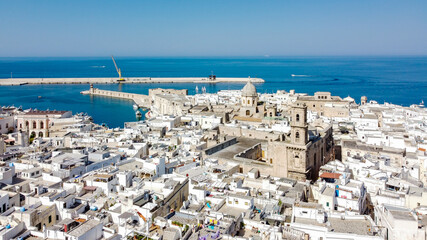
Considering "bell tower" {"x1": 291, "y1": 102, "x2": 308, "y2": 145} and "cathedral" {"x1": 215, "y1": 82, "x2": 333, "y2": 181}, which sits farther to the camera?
"cathedral" {"x1": 215, "y1": 82, "x2": 333, "y2": 181}

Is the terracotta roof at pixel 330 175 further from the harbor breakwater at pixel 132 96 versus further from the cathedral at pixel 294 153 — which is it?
the harbor breakwater at pixel 132 96

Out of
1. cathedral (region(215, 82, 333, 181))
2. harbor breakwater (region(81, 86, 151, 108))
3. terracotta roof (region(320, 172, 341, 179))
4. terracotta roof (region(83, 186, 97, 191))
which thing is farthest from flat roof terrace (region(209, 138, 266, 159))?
harbor breakwater (region(81, 86, 151, 108))

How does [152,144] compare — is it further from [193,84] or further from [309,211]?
[193,84]

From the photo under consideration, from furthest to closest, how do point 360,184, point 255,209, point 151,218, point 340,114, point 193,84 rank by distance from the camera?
point 193,84
point 340,114
point 360,184
point 255,209
point 151,218

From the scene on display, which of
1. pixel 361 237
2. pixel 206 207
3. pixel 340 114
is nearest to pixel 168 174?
pixel 206 207

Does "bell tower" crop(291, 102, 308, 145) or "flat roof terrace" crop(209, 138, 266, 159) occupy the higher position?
"bell tower" crop(291, 102, 308, 145)

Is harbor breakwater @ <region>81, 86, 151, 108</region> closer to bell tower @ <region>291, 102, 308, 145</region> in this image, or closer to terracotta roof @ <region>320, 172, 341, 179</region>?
bell tower @ <region>291, 102, 308, 145</region>

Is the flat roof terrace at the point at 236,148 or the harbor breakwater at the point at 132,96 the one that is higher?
the flat roof terrace at the point at 236,148

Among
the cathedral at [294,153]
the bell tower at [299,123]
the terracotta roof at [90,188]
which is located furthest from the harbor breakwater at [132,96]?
the terracotta roof at [90,188]

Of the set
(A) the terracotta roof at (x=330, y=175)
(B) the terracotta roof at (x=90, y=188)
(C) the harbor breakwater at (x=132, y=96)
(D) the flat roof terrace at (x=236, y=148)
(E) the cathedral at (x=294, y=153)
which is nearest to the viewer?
(B) the terracotta roof at (x=90, y=188)
